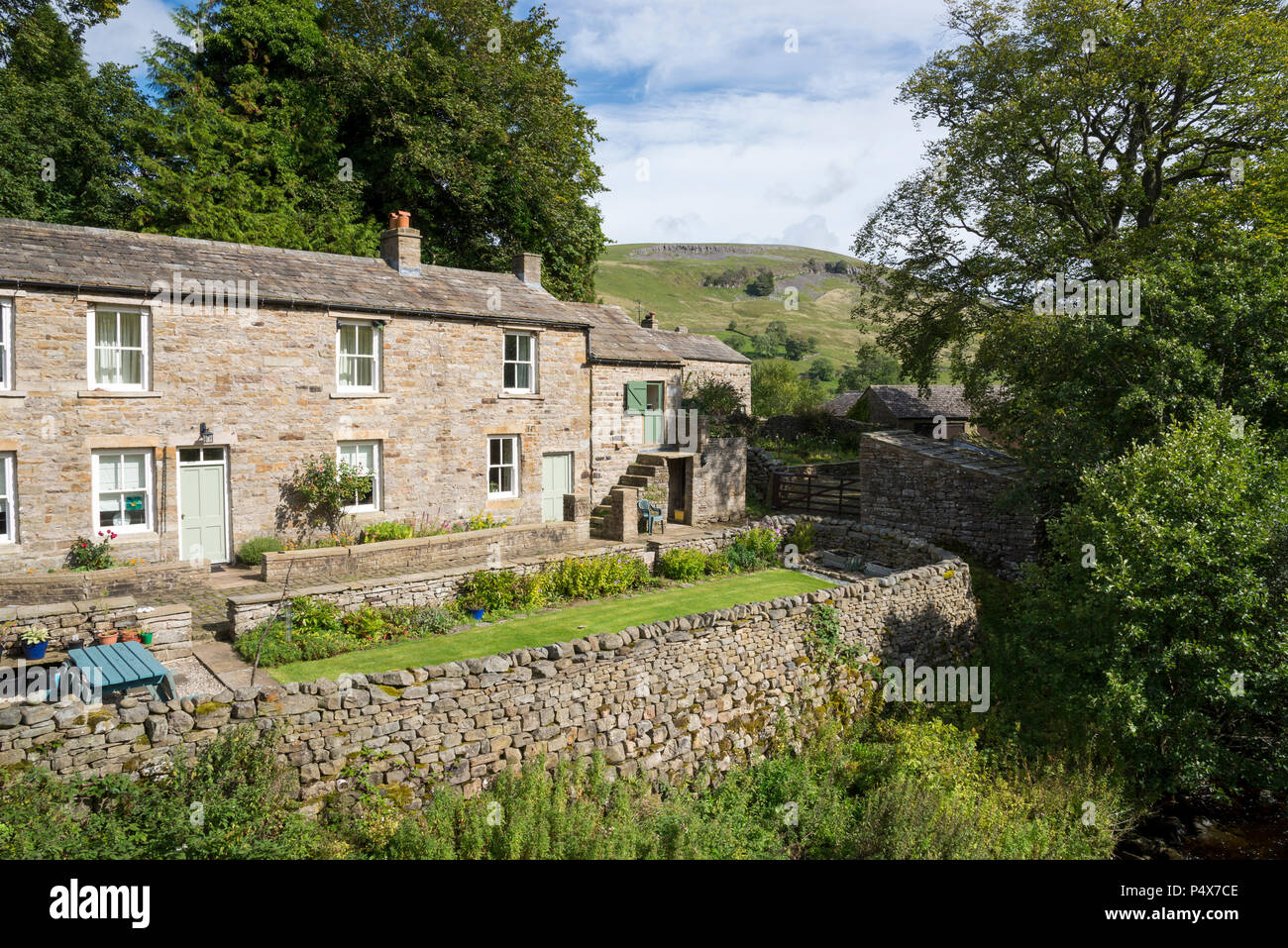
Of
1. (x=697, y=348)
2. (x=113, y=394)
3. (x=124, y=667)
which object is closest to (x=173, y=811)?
(x=124, y=667)

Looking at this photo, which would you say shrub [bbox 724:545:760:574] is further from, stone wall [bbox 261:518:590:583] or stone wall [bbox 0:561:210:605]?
stone wall [bbox 0:561:210:605]

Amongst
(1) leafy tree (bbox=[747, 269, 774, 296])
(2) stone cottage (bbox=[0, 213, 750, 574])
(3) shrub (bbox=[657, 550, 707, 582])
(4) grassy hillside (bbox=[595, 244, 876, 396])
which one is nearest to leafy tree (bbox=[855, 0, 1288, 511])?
(3) shrub (bbox=[657, 550, 707, 582])

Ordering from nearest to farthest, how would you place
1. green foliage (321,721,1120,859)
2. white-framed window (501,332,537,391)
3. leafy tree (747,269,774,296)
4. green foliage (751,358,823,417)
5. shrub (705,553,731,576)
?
green foliage (321,721,1120,859), shrub (705,553,731,576), white-framed window (501,332,537,391), green foliage (751,358,823,417), leafy tree (747,269,774,296)

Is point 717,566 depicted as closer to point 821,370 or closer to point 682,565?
point 682,565

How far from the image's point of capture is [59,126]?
2531cm

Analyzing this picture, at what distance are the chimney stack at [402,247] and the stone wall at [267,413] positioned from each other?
7.40 ft

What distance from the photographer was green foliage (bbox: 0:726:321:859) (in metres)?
6.74

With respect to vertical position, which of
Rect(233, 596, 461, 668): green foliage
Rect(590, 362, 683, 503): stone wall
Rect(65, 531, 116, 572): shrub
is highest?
Rect(590, 362, 683, 503): stone wall

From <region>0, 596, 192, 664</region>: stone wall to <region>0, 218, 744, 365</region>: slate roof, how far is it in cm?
661

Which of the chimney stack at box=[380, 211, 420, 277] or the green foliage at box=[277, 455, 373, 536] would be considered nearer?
the green foliage at box=[277, 455, 373, 536]

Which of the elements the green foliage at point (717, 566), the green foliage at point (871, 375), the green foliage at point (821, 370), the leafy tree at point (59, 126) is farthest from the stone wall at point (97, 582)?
the green foliage at point (821, 370)

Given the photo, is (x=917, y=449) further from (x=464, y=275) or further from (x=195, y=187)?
(x=195, y=187)

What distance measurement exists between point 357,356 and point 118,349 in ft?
15.4
